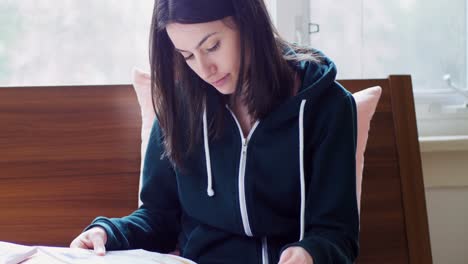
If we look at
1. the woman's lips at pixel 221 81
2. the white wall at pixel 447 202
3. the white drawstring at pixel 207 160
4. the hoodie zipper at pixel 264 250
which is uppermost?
the woman's lips at pixel 221 81

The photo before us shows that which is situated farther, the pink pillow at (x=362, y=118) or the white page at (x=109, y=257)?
the pink pillow at (x=362, y=118)

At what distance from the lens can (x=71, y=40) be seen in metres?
1.48

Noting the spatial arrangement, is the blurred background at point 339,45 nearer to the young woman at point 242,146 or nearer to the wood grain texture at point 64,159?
the wood grain texture at point 64,159

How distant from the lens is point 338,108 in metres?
0.88

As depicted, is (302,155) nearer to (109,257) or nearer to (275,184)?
(275,184)

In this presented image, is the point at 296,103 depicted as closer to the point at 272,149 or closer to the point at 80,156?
the point at 272,149

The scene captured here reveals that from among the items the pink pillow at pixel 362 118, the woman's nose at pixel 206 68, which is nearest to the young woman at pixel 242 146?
the woman's nose at pixel 206 68

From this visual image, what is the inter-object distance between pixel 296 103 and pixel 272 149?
89 millimetres

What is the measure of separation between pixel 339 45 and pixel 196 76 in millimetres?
674

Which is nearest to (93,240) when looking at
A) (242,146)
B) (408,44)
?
(242,146)

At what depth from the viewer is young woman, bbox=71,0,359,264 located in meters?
0.83

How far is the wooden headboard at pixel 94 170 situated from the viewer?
1181mm

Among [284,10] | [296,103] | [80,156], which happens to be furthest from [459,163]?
[80,156]

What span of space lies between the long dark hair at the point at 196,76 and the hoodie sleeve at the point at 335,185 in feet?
0.33
